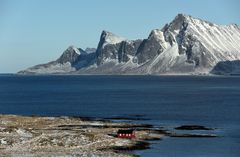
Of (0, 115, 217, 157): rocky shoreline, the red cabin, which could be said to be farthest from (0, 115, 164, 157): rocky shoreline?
the red cabin

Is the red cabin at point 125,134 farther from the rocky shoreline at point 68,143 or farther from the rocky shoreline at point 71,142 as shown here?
the rocky shoreline at point 68,143

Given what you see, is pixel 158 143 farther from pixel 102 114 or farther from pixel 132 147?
pixel 102 114

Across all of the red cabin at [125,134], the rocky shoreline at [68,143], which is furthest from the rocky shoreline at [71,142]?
the red cabin at [125,134]

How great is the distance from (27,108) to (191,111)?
52367 mm

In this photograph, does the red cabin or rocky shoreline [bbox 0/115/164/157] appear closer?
rocky shoreline [bbox 0/115/164/157]

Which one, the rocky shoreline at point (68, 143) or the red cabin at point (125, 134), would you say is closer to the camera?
the rocky shoreline at point (68, 143)

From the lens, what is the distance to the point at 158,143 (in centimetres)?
9712

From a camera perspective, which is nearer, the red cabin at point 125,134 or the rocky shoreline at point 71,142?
the rocky shoreline at point 71,142

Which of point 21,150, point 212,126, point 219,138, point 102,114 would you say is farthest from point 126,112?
point 21,150

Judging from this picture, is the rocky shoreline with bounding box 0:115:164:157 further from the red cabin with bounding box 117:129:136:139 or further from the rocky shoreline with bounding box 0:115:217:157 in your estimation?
the red cabin with bounding box 117:129:136:139

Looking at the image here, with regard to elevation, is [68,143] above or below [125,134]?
below

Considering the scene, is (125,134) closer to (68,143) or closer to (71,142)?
(71,142)

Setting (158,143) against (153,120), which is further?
(153,120)

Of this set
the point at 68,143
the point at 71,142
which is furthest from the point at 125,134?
the point at 68,143
